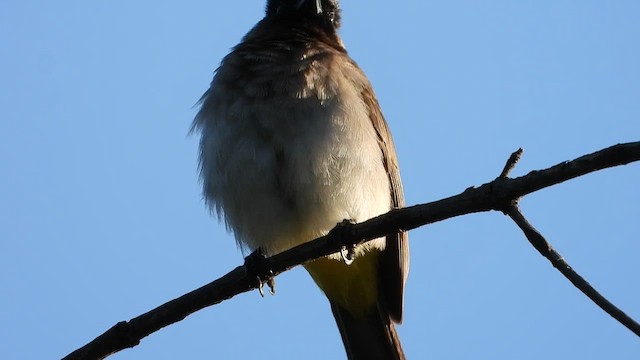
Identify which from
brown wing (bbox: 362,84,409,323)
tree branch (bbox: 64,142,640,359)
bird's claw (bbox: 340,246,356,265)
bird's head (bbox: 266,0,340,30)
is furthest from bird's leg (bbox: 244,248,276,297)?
bird's head (bbox: 266,0,340,30)

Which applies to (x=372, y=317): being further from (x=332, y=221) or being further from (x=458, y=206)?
(x=458, y=206)

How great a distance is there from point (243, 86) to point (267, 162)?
0.82 m

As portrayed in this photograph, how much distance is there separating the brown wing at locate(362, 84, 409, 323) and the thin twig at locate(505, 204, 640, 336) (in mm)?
2653

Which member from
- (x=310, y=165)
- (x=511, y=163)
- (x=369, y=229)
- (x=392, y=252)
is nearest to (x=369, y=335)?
(x=392, y=252)

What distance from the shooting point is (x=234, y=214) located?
7.00m

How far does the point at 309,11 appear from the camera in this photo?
836cm

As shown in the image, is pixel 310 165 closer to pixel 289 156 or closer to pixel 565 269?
pixel 289 156

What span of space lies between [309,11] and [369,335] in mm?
3124

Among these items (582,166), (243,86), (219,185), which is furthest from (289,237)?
(582,166)

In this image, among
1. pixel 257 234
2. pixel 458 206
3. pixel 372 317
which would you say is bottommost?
pixel 458 206

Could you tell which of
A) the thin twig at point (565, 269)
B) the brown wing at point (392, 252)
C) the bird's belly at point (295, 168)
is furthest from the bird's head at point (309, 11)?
the thin twig at point (565, 269)

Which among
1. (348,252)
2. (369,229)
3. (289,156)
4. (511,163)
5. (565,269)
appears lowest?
(565,269)

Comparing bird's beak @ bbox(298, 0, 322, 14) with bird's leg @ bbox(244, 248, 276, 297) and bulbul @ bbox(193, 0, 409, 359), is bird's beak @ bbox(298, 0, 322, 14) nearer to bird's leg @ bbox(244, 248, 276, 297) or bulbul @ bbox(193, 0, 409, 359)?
bulbul @ bbox(193, 0, 409, 359)

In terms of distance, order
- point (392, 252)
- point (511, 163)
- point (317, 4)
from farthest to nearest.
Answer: point (317, 4) < point (392, 252) < point (511, 163)
